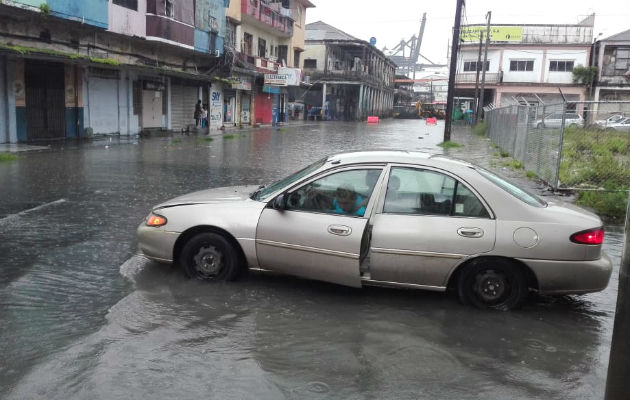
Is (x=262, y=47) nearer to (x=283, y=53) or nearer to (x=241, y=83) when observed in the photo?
(x=283, y=53)

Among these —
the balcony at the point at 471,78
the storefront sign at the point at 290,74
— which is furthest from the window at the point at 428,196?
the balcony at the point at 471,78

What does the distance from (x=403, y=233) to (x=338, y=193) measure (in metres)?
0.74

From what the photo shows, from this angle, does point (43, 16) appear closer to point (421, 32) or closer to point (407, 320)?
point (407, 320)

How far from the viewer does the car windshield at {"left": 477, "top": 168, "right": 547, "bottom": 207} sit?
518 centimetres

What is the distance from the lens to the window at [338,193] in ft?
17.0

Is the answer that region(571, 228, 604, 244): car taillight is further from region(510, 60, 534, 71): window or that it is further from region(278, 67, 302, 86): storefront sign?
region(510, 60, 534, 71): window

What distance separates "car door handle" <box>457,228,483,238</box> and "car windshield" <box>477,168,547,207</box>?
537mm

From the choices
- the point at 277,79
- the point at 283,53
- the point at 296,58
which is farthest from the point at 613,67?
the point at 277,79

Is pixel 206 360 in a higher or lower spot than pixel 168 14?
lower

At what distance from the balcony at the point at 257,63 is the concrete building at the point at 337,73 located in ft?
61.5

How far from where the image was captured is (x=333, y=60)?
64.2 metres

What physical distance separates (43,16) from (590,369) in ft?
67.2

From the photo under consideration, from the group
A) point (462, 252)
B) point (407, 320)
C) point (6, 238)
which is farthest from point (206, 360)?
point (6, 238)

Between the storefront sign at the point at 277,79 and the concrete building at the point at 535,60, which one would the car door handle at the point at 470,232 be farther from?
the concrete building at the point at 535,60
